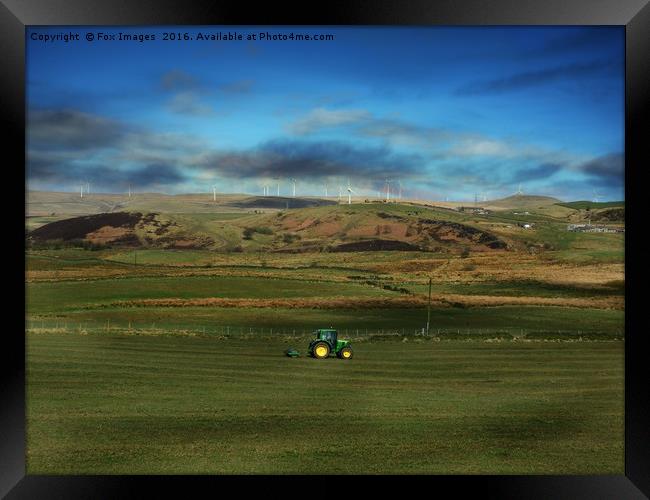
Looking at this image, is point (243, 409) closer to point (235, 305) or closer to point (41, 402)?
point (41, 402)

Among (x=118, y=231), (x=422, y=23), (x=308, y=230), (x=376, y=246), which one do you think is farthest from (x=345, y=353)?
→ (x=308, y=230)

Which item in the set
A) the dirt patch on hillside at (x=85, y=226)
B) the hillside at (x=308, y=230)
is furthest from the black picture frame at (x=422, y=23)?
the hillside at (x=308, y=230)

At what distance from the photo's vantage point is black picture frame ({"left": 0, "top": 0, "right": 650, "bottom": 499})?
588 centimetres

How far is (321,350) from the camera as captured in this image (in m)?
14.5

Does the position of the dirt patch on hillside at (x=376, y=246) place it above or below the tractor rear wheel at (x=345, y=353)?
above

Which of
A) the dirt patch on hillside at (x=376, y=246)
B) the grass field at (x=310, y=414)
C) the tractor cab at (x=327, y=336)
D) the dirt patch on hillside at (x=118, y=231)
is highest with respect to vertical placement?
the dirt patch on hillside at (x=118, y=231)

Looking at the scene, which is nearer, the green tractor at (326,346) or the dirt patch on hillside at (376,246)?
the green tractor at (326,346)

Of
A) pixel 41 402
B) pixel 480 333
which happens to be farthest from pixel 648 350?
pixel 480 333

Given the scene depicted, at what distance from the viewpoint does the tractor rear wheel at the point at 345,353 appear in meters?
14.8

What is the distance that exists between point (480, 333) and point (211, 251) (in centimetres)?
1346

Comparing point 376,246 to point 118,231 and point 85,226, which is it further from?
point 85,226

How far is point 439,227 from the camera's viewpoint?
102 feet

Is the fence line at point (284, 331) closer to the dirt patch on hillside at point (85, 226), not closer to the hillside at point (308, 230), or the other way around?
the dirt patch on hillside at point (85, 226)

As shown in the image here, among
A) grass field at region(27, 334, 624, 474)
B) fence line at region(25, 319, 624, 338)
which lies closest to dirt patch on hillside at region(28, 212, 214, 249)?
fence line at region(25, 319, 624, 338)
